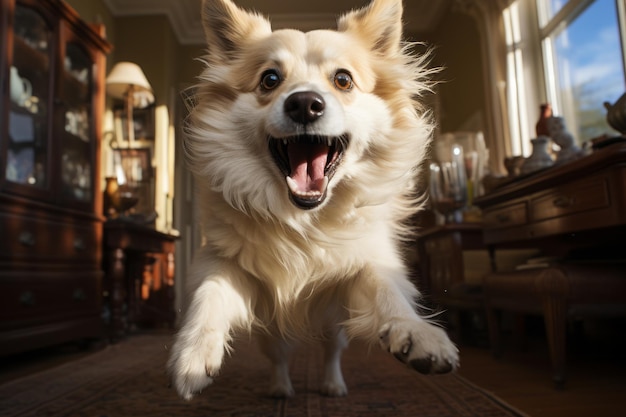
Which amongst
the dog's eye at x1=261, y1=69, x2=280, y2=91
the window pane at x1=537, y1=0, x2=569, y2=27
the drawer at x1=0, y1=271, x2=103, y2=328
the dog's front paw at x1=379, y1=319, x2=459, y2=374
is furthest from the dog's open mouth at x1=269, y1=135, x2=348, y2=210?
the window pane at x1=537, y1=0, x2=569, y2=27

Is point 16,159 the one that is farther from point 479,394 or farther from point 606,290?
point 606,290

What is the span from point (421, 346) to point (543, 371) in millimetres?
1515

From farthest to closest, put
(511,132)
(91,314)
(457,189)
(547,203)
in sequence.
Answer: (511,132), (457,189), (91,314), (547,203)

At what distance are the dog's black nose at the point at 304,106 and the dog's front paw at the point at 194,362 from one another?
0.53 metres

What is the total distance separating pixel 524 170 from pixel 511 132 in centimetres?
126

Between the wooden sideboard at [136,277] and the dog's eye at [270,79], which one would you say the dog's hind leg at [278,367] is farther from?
the wooden sideboard at [136,277]

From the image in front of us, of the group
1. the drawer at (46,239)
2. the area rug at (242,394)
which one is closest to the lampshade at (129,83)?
the drawer at (46,239)

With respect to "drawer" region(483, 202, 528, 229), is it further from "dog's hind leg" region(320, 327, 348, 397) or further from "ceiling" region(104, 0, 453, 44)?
"ceiling" region(104, 0, 453, 44)

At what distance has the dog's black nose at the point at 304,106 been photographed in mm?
1146

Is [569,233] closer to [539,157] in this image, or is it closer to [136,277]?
[539,157]

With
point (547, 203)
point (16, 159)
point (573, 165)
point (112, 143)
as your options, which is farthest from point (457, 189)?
point (112, 143)

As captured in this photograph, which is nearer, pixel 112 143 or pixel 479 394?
pixel 479 394

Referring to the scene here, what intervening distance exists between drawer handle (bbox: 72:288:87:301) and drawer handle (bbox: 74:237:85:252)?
0.23 meters

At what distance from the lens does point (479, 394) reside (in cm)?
176
